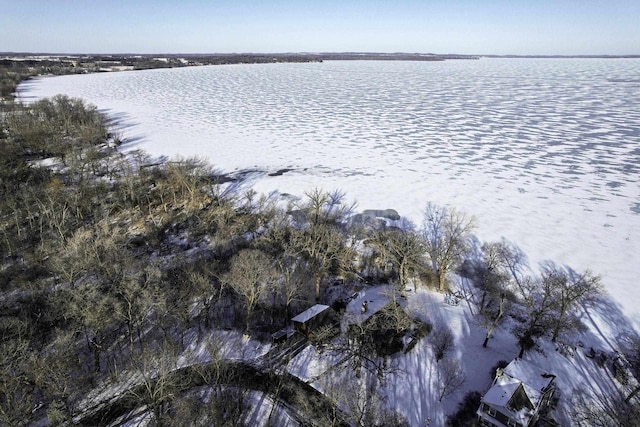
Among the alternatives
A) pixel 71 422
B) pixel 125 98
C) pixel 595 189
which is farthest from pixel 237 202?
pixel 125 98

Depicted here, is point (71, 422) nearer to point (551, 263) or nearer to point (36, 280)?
point (36, 280)

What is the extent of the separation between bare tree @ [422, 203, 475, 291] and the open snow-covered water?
6.92 ft

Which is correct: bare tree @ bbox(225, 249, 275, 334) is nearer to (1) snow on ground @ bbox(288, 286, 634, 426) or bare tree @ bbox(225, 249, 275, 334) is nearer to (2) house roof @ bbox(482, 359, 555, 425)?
(1) snow on ground @ bbox(288, 286, 634, 426)

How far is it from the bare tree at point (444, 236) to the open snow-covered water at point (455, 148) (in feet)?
6.92

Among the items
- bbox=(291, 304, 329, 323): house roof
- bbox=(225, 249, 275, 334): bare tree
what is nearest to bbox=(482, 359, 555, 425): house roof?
bbox=(291, 304, 329, 323): house roof

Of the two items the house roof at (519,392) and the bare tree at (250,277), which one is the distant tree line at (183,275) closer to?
the bare tree at (250,277)

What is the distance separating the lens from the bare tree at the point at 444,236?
35.8 m

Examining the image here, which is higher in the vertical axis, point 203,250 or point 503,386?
A: point 503,386

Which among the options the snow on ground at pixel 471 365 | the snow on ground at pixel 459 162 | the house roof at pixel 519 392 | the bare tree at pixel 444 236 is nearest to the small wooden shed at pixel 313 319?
the snow on ground at pixel 471 365

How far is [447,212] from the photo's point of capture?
157 ft

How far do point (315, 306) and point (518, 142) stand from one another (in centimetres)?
5938

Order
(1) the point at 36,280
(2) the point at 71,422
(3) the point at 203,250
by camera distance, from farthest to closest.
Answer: (3) the point at 203,250, (1) the point at 36,280, (2) the point at 71,422

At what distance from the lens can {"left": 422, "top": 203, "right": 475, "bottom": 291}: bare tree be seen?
117ft

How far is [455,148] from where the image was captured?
70.5 meters
